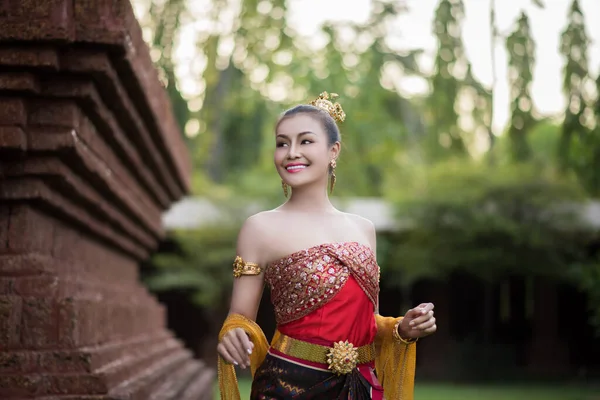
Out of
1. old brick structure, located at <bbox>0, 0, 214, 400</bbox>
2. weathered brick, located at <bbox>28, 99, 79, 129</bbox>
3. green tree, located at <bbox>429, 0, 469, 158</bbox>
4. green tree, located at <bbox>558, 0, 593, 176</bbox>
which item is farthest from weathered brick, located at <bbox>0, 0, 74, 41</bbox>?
green tree, located at <bbox>558, 0, 593, 176</bbox>

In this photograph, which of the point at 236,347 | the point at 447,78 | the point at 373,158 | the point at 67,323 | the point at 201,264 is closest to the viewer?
the point at 236,347

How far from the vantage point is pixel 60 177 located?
2.76 metres

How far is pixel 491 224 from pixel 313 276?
445 inches

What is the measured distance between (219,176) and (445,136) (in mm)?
11701

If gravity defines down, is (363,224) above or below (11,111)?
below

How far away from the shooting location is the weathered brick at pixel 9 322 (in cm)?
250

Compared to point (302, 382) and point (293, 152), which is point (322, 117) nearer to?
point (293, 152)

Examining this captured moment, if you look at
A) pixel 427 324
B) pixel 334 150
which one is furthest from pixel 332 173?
pixel 427 324

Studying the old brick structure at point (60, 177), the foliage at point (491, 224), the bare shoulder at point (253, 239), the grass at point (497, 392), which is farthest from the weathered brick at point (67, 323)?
the foliage at point (491, 224)

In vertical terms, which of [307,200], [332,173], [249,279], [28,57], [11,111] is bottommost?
[249,279]

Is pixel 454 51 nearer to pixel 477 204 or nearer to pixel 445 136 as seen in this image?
pixel 445 136

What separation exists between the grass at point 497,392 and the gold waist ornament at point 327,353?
8440mm

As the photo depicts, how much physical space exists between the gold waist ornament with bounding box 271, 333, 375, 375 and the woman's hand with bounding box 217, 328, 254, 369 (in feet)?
0.50

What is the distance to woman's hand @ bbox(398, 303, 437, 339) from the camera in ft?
7.32
